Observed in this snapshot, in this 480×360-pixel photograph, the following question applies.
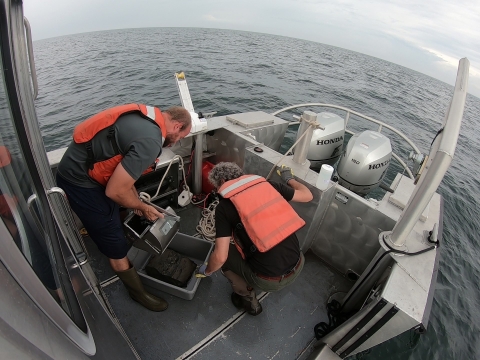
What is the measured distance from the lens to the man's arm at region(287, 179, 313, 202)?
2.42 m

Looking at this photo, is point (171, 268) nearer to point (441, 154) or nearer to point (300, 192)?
point (300, 192)

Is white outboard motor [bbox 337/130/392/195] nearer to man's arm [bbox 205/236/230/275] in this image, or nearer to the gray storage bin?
the gray storage bin

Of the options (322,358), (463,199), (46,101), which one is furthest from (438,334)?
(46,101)

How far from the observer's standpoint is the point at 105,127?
1.90 meters

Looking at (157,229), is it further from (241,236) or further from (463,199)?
(463,199)

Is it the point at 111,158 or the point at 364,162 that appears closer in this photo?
the point at 111,158

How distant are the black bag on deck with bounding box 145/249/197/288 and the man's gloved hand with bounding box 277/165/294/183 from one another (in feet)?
4.81

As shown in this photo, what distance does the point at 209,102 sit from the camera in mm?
12398

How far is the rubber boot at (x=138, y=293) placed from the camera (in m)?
2.47

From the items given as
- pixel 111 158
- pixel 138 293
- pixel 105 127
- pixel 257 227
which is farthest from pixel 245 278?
pixel 105 127

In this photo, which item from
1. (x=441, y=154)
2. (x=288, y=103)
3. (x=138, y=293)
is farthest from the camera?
(x=288, y=103)

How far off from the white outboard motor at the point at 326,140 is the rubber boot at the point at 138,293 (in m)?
3.54

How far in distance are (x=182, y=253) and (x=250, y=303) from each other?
3.69ft

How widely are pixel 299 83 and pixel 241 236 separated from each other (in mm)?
18570
